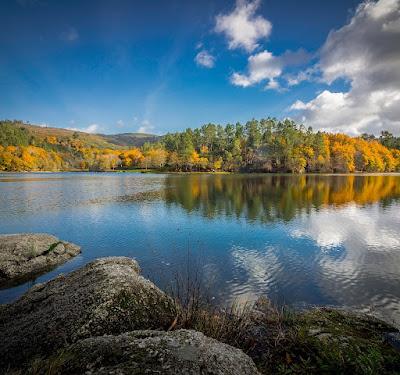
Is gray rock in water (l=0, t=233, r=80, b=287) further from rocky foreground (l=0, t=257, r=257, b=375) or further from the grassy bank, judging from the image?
the grassy bank

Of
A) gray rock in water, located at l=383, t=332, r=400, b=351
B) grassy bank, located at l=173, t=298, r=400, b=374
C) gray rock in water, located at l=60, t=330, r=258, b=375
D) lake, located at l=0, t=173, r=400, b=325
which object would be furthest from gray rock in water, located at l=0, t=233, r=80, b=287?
gray rock in water, located at l=383, t=332, r=400, b=351

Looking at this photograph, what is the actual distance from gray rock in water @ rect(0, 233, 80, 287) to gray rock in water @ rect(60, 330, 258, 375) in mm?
17264

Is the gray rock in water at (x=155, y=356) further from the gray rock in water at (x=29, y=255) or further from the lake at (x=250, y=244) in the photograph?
the gray rock in water at (x=29, y=255)

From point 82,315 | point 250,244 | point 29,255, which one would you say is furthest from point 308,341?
point 29,255

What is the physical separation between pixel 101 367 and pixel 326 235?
98.7 ft

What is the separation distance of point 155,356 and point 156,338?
0.84 m

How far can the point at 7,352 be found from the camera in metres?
7.88

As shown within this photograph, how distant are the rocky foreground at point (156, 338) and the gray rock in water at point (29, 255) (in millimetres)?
8680

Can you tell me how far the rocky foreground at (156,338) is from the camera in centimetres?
565

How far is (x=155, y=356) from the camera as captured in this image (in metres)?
5.64

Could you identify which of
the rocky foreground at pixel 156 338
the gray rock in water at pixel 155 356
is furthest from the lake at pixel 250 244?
the gray rock in water at pixel 155 356

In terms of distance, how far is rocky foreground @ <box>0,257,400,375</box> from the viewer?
565cm

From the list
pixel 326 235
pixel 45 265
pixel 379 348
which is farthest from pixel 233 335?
pixel 326 235

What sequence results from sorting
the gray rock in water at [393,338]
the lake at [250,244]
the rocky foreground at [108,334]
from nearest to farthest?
1. the rocky foreground at [108,334]
2. the gray rock in water at [393,338]
3. the lake at [250,244]
